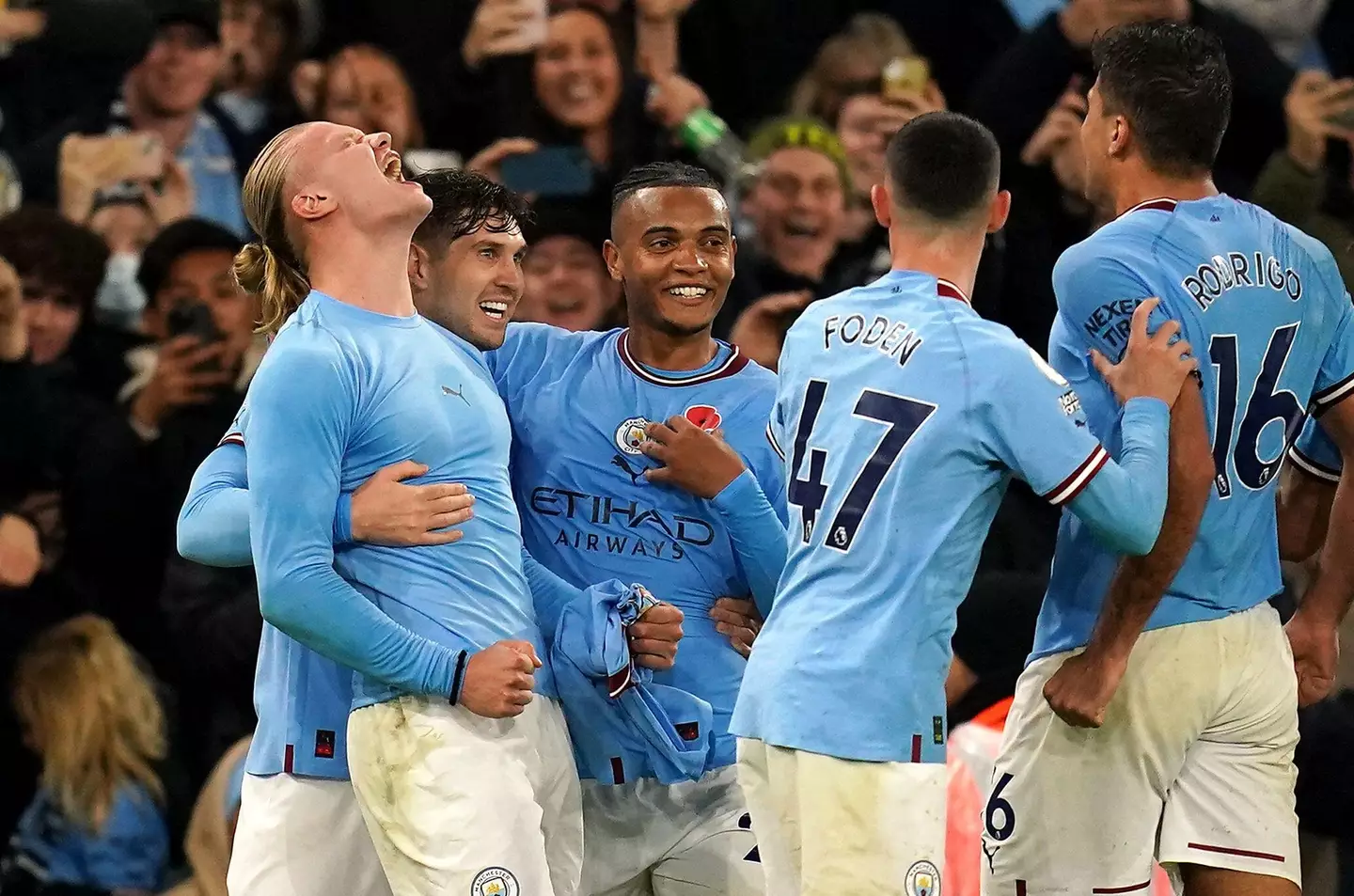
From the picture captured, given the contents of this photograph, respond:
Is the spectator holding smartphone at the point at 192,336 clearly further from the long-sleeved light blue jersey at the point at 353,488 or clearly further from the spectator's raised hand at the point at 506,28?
the long-sleeved light blue jersey at the point at 353,488

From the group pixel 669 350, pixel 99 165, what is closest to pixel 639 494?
pixel 669 350

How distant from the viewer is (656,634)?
3.82 meters

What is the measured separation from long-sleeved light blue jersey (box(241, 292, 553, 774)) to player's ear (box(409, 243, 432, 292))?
434 millimetres

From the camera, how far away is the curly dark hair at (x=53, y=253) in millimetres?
6586

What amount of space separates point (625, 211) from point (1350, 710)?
8.26 ft

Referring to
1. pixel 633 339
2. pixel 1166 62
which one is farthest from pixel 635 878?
pixel 1166 62

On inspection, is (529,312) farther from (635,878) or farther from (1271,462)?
(1271,462)

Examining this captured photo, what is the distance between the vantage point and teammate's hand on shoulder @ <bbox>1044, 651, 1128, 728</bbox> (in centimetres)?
364

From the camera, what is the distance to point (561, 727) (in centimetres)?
377

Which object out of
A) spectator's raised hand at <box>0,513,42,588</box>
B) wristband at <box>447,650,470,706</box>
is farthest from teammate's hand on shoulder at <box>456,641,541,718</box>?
spectator's raised hand at <box>0,513,42,588</box>

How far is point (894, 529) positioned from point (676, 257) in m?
1.13

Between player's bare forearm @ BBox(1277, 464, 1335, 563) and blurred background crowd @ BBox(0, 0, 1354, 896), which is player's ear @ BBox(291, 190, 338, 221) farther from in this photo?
blurred background crowd @ BBox(0, 0, 1354, 896)

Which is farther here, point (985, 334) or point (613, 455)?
point (613, 455)

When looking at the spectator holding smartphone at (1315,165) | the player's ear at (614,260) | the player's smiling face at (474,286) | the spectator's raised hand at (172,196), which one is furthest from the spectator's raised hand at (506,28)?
the player's smiling face at (474,286)
